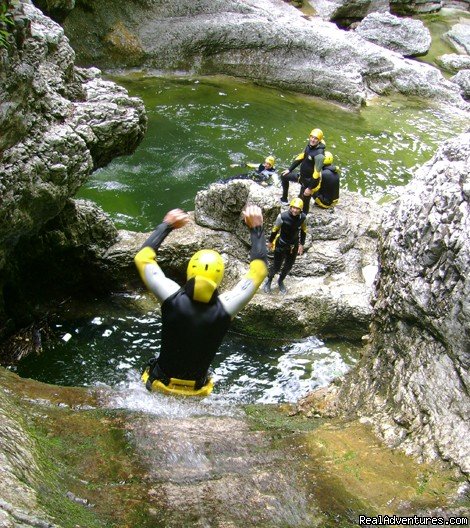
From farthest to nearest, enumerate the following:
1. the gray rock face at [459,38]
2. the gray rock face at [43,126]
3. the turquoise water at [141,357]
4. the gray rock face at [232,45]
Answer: the gray rock face at [459,38] < the gray rock face at [232,45] < the turquoise water at [141,357] < the gray rock face at [43,126]

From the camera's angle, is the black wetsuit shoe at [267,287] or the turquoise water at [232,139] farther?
the turquoise water at [232,139]

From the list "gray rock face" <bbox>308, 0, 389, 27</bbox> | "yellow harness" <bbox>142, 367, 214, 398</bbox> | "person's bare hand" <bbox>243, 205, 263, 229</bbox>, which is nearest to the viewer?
"person's bare hand" <bbox>243, 205, 263, 229</bbox>

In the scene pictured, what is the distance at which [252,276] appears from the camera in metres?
4.68

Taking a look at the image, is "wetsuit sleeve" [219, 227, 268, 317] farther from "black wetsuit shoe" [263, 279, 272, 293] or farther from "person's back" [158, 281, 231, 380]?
"black wetsuit shoe" [263, 279, 272, 293]

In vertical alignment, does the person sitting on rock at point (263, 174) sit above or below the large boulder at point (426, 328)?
below

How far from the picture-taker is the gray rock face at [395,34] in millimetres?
22266

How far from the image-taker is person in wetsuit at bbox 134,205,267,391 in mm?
4320

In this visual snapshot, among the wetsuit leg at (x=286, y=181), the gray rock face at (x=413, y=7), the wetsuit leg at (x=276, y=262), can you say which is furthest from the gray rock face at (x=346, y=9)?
the wetsuit leg at (x=276, y=262)

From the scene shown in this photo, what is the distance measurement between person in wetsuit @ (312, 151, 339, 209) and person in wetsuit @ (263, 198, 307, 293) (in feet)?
6.25

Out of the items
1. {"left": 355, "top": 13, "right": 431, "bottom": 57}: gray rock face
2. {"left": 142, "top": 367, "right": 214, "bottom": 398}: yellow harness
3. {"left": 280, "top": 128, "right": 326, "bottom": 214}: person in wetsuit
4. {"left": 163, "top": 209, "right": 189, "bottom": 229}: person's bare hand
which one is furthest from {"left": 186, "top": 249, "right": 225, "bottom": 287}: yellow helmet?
{"left": 355, "top": 13, "right": 431, "bottom": 57}: gray rock face

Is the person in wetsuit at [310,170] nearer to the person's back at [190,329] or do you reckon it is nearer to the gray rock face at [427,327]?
the gray rock face at [427,327]

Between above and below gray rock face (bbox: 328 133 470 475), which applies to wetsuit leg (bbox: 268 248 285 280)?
below

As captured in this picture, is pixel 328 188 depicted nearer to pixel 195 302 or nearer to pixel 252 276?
pixel 252 276

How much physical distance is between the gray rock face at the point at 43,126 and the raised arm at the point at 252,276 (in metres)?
2.94
